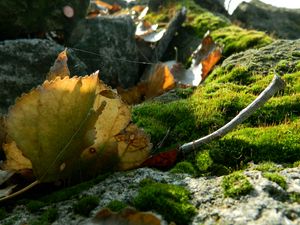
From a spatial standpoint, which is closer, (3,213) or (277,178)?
(277,178)

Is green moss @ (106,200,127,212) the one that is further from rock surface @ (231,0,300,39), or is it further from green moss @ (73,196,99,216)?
rock surface @ (231,0,300,39)

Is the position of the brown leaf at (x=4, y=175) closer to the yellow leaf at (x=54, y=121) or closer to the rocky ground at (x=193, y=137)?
the rocky ground at (x=193, y=137)

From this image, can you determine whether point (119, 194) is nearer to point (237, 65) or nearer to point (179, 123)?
point (179, 123)

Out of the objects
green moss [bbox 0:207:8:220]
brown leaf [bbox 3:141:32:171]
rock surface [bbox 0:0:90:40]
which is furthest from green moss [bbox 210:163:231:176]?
rock surface [bbox 0:0:90:40]

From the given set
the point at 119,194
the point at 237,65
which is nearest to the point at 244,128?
the point at 119,194

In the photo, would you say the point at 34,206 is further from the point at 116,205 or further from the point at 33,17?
the point at 33,17

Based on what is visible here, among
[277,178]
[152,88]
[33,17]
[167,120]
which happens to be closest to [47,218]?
[277,178]

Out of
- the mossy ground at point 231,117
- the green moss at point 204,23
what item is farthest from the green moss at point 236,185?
the green moss at point 204,23
